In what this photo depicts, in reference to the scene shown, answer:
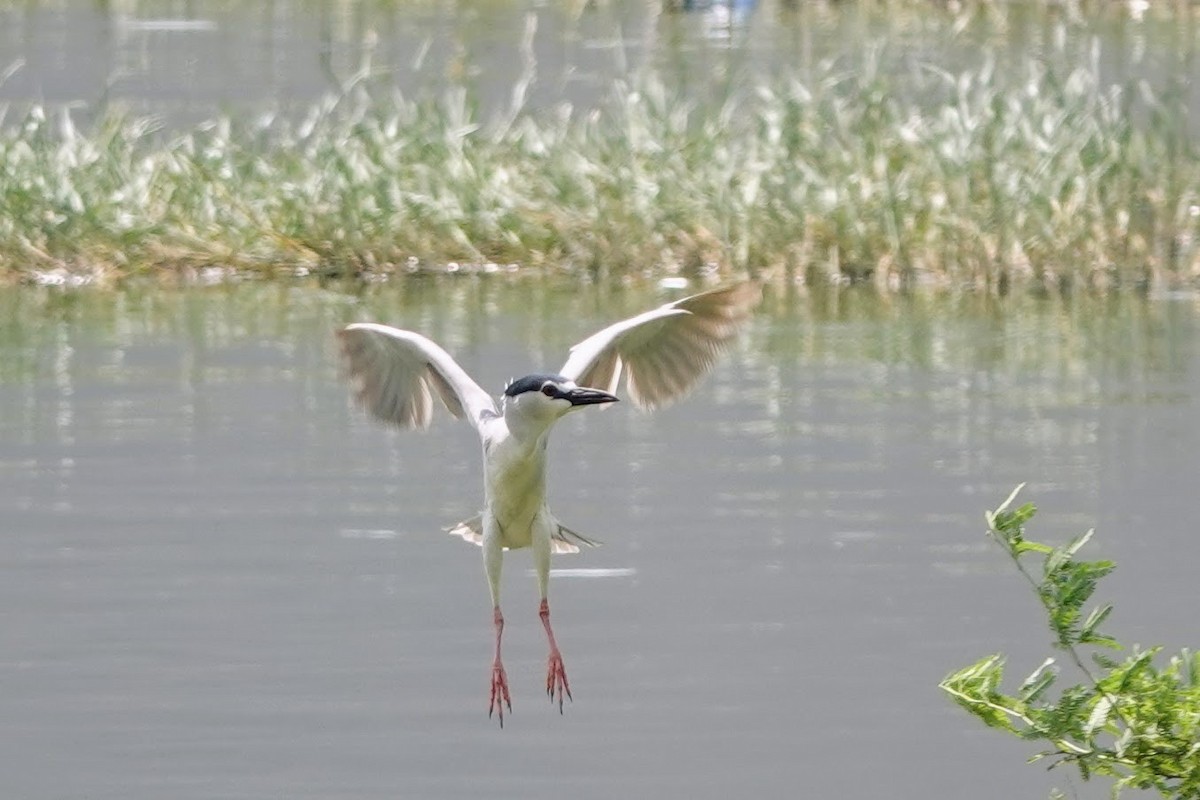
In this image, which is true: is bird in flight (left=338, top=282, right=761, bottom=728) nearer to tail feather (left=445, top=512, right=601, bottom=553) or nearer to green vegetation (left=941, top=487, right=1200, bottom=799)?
tail feather (left=445, top=512, right=601, bottom=553)

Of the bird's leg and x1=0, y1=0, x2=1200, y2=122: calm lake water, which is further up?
x1=0, y1=0, x2=1200, y2=122: calm lake water

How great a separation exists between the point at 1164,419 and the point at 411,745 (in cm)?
538

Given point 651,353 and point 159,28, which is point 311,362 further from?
point 159,28

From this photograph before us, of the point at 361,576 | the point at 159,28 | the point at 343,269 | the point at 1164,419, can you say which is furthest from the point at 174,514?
the point at 159,28

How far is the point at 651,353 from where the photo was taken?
846cm

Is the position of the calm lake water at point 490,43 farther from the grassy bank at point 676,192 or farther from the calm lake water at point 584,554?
the calm lake water at point 584,554

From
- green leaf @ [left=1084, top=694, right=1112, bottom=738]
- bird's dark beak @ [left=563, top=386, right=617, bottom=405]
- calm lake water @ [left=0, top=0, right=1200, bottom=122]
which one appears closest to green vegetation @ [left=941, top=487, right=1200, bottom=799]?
green leaf @ [left=1084, top=694, right=1112, bottom=738]

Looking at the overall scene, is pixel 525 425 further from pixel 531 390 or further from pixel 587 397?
pixel 587 397

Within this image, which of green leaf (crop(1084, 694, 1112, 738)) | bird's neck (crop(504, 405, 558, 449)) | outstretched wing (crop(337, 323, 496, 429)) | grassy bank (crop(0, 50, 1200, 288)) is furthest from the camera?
grassy bank (crop(0, 50, 1200, 288))

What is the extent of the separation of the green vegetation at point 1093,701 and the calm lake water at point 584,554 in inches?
54.2

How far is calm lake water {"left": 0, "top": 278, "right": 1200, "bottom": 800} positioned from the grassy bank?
0.56m

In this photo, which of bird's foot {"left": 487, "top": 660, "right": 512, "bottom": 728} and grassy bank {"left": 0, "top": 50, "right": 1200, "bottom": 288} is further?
grassy bank {"left": 0, "top": 50, "right": 1200, "bottom": 288}

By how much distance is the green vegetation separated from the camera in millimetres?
5609

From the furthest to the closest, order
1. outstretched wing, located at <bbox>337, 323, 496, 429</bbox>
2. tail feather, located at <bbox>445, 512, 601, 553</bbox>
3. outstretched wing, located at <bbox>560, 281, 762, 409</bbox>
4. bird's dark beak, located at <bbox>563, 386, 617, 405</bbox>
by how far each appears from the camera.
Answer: outstretched wing, located at <bbox>337, 323, 496, 429</bbox> < outstretched wing, located at <bbox>560, 281, 762, 409</bbox> < tail feather, located at <bbox>445, 512, 601, 553</bbox> < bird's dark beak, located at <bbox>563, 386, 617, 405</bbox>
